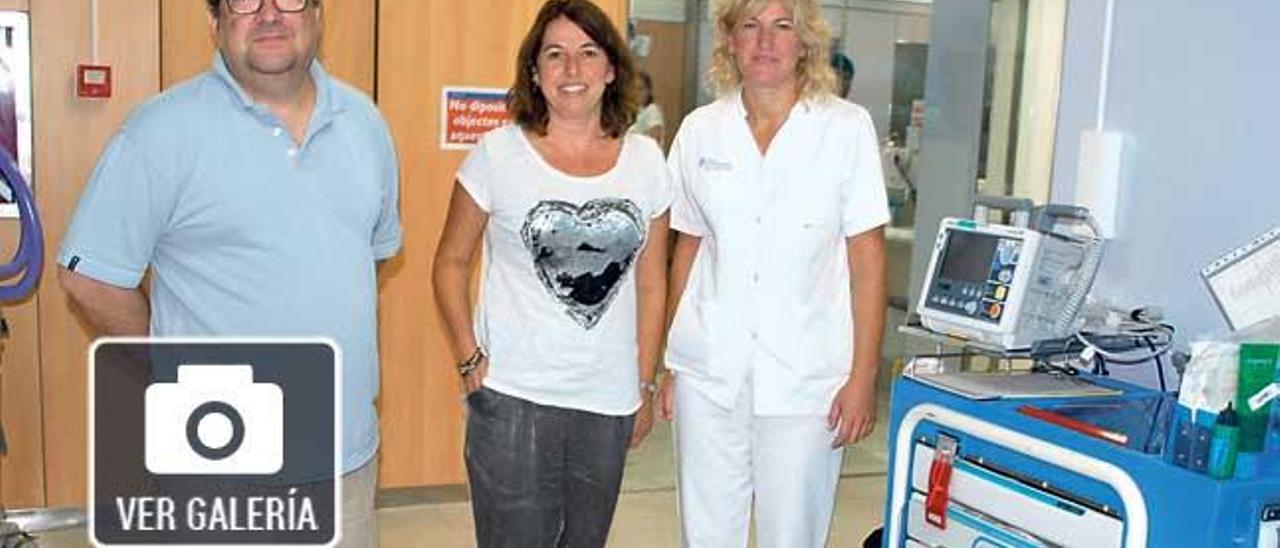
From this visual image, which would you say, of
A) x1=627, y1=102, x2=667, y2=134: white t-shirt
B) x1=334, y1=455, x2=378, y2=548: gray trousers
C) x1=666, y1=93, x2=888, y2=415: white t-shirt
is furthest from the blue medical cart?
x1=627, y1=102, x2=667, y2=134: white t-shirt

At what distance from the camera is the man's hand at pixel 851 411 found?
2.29 meters

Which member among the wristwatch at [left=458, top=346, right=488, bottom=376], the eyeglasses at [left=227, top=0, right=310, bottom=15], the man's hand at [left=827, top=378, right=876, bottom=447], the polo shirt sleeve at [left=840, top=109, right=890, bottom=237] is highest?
the eyeglasses at [left=227, top=0, right=310, bottom=15]

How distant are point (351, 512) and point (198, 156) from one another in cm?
55

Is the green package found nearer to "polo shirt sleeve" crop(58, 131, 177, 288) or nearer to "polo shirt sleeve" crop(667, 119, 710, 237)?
"polo shirt sleeve" crop(667, 119, 710, 237)

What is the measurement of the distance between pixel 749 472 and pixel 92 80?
2.18m

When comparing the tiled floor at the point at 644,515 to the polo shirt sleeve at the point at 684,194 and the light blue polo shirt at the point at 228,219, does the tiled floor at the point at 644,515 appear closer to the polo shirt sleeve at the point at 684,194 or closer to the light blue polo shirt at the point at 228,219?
the polo shirt sleeve at the point at 684,194

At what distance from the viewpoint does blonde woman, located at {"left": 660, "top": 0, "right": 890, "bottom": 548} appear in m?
2.27

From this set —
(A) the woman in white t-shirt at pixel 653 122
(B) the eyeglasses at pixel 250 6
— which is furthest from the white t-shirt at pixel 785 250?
(A) the woman in white t-shirt at pixel 653 122

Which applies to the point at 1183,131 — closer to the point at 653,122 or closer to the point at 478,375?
the point at 478,375

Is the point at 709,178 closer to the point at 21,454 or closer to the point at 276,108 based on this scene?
the point at 276,108

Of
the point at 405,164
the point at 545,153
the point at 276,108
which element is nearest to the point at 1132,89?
the point at 545,153

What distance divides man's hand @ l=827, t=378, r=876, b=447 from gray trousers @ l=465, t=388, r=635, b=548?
0.38m

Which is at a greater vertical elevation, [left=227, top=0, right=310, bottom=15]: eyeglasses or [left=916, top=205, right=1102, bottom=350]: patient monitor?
[left=227, top=0, right=310, bottom=15]: eyeglasses

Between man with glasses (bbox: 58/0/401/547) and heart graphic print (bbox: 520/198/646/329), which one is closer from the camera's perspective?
man with glasses (bbox: 58/0/401/547)
